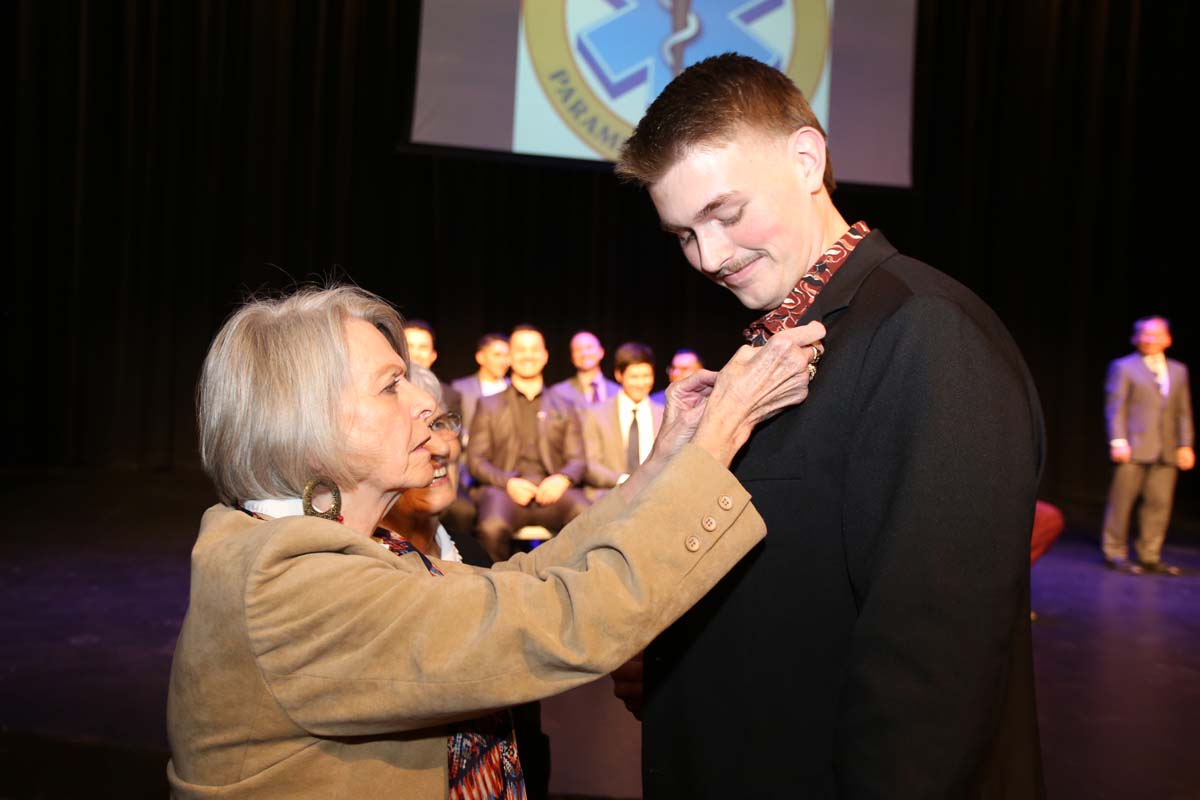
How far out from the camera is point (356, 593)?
1.05 m

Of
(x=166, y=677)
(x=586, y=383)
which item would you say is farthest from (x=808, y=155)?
(x=586, y=383)

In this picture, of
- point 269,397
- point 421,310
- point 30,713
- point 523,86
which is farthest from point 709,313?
point 269,397

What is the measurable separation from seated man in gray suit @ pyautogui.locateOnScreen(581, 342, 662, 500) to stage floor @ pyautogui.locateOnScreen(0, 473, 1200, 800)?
1.56 metres

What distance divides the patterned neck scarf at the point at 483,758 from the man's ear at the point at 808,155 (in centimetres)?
70

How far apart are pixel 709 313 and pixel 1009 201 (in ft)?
9.50

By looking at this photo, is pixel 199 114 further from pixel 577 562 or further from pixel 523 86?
pixel 577 562

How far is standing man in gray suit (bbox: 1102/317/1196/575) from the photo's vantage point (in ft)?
18.8

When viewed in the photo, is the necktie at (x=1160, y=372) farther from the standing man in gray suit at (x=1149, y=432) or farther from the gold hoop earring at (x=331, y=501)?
the gold hoop earring at (x=331, y=501)

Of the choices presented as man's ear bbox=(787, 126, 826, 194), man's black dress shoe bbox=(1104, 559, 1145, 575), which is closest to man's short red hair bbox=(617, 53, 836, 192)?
man's ear bbox=(787, 126, 826, 194)

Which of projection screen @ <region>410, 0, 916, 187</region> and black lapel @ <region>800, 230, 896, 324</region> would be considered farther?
projection screen @ <region>410, 0, 916, 187</region>

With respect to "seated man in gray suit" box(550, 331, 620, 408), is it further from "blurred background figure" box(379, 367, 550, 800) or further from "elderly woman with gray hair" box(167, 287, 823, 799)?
"elderly woman with gray hair" box(167, 287, 823, 799)

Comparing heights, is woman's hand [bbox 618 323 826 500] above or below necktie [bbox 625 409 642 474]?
above

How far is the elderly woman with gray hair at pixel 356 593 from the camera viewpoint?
1.04 metres

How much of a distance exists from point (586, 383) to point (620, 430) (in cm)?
39
